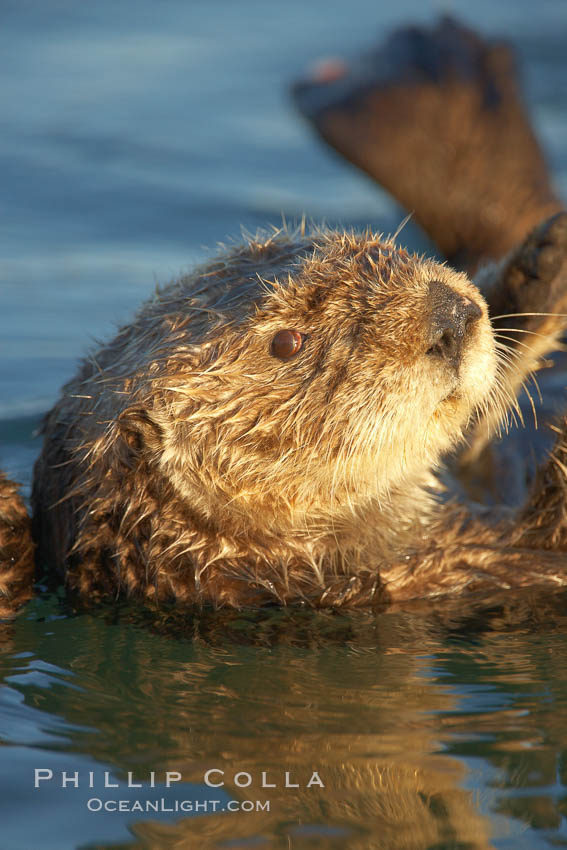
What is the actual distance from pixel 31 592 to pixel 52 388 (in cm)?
280

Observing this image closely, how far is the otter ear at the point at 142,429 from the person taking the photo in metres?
3.69

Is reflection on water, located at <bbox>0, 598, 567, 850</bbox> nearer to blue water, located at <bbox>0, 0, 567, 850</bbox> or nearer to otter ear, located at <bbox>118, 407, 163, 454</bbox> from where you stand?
blue water, located at <bbox>0, 0, 567, 850</bbox>

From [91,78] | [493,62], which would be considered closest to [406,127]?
[493,62]

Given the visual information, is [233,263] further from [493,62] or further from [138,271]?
[138,271]

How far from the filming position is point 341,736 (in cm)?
326

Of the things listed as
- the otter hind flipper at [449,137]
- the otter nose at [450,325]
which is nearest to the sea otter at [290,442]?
the otter nose at [450,325]

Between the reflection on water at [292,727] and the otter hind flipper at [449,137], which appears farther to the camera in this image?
the otter hind flipper at [449,137]

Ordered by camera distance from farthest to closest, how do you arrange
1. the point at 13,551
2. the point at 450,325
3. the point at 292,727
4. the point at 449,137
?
the point at 449,137
the point at 13,551
the point at 450,325
the point at 292,727

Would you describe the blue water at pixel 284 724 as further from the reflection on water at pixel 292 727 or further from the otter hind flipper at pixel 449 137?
the otter hind flipper at pixel 449 137

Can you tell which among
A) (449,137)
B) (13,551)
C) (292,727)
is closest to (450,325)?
(292,727)

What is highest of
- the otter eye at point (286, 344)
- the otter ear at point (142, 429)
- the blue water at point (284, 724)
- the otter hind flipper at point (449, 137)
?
the otter hind flipper at point (449, 137)

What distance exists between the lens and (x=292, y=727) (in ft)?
10.9

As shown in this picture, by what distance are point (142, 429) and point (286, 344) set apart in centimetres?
54

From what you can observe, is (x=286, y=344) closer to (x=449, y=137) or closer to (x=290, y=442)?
(x=290, y=442)
